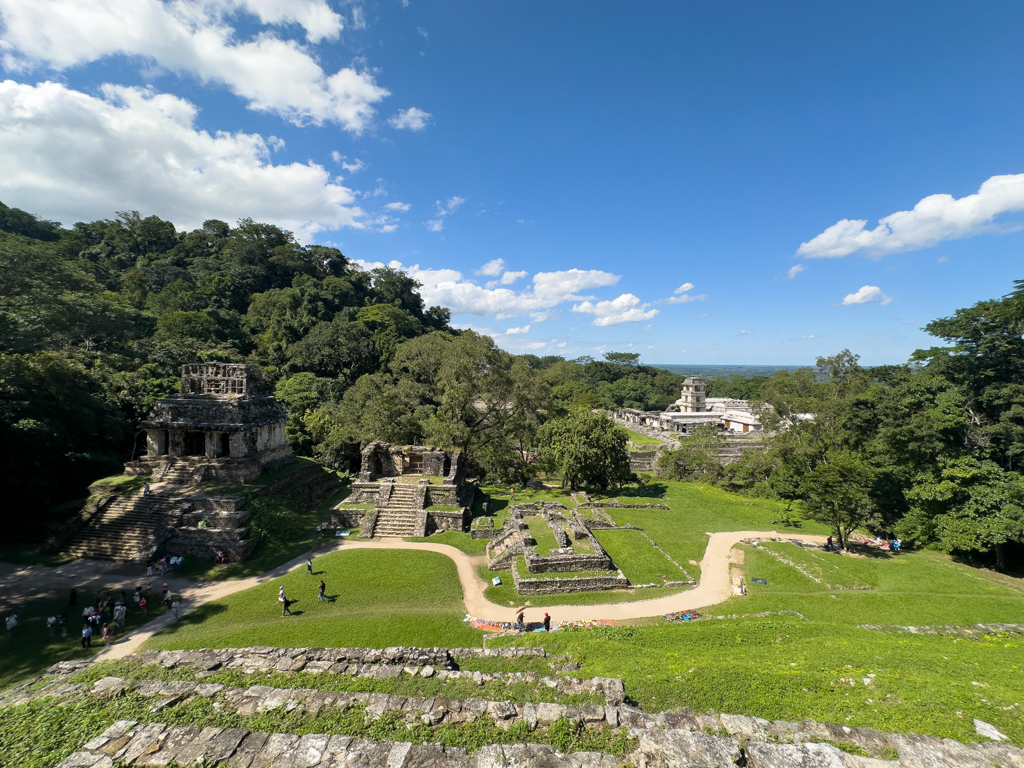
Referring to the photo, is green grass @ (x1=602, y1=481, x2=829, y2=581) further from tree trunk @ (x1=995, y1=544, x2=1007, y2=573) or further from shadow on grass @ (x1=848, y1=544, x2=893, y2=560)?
tree trunk @ (x1=995, y1=544, x2=1007, y2=573)

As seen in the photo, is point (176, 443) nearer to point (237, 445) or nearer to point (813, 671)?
point (237, 445)

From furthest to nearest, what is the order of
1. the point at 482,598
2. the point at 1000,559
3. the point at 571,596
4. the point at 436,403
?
the point at 436,403 → the point at 1000,559 → the point at 571,596 → the point at 482,598

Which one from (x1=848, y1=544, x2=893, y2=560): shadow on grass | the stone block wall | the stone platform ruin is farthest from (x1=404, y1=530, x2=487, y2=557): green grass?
(x1=848, y1=544, x2=893, y2=560): shadow on grass

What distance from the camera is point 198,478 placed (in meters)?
21.6

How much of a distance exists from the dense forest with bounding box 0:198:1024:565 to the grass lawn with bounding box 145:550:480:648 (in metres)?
12.4

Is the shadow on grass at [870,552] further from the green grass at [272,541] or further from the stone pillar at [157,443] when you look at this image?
the stone pillar at [157,443]

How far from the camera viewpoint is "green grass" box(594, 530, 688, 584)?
55.7 feet

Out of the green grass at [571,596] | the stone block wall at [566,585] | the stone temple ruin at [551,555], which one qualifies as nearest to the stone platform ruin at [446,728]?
the green grass at [571,596]

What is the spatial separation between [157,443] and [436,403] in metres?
27.0

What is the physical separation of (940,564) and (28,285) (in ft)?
137

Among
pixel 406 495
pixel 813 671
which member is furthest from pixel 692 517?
pixel 406 495

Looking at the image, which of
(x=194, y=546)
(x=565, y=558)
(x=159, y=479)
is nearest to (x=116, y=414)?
(x=159, y=479)

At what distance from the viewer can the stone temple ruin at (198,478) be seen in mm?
17984

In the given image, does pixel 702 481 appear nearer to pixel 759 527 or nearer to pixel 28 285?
pixel 759 527
